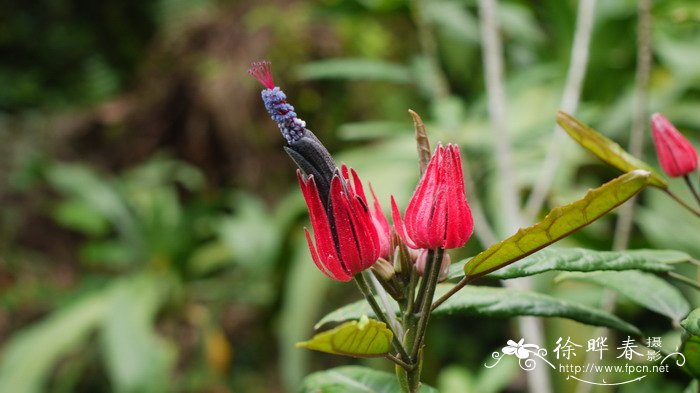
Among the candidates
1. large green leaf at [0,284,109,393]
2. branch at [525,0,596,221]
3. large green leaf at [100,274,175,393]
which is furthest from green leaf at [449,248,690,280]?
large green leaf at [0,284,109,393]

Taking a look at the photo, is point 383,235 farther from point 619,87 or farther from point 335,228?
point 619,87

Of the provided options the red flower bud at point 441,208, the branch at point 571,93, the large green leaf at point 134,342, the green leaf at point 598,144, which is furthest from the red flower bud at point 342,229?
the large green leaf at point 134,342

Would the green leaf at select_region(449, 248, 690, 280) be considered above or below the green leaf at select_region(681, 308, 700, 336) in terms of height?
above

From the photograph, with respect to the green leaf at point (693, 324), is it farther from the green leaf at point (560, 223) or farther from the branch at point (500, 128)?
the branch at point (500, 128)

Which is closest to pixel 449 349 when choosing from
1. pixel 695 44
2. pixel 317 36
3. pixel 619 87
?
pixel 619 87

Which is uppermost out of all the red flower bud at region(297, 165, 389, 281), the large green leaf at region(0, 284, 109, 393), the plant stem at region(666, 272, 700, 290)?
the large green leaf at region(0, 284, 109, 393)

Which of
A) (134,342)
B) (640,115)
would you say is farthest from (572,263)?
(134,342)

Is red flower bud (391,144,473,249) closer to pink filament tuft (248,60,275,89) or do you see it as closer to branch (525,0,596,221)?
pink filament tuft (248,60,275,89)
